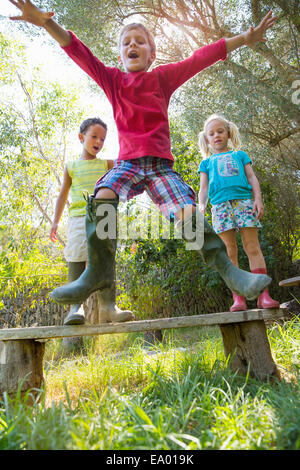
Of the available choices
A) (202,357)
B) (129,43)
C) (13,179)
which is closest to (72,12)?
(13,179)

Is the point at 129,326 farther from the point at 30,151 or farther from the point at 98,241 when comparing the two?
the point at 30,151

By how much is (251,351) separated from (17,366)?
1.19 meters

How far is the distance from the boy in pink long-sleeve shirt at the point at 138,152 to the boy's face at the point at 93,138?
69cm

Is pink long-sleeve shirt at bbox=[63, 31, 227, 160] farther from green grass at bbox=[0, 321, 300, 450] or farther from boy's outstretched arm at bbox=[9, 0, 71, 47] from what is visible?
green grass at bbox=[0, 321, 300, 450]

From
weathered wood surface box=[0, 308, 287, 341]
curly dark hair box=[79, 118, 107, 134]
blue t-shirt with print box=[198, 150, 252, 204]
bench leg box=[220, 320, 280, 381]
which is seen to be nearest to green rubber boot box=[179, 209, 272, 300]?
weathered wood surface box=[0, 308, 287, 341]

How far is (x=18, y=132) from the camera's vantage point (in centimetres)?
620

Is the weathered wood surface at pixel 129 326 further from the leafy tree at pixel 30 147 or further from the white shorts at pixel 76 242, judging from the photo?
the leafy tree at pixel 30 147

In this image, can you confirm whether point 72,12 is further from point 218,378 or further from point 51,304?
point 218,378

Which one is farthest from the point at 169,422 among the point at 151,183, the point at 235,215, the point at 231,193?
the point at 231,193

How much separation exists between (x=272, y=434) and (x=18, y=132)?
621 cm

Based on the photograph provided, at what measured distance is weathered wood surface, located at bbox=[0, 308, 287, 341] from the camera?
5.56 feet

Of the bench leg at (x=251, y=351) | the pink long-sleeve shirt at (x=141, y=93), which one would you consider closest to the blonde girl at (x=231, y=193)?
the bench leg at (x=251, y=351)

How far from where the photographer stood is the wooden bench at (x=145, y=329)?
172cm

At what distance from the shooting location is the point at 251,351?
1.83 m
